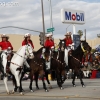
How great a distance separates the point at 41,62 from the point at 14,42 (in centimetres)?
4703

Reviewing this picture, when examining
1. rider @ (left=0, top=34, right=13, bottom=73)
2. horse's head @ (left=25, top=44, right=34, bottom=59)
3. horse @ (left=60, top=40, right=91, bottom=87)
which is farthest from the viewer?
horse @ (left=60, top=40, right=91, bottom=87)

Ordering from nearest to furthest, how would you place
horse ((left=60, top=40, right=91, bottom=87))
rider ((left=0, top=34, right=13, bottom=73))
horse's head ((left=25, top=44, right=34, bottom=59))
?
horse's head ((left=25, top=44, right=34, bottom=59)) < rider ((left=0, top=34, right=13, bottom=73)) < horse ((left=60, top=40, right=91, bottom=87))

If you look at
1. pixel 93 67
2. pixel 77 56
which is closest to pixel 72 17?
pixel 93 67

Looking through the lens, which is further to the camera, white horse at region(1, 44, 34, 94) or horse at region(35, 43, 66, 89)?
horse at region(35, 43, 66, 89)

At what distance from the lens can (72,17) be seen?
38031mm

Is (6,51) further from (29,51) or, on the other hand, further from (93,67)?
(93,67)

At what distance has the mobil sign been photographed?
1453 inches

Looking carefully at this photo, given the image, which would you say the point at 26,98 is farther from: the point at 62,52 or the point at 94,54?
the point at 94,54

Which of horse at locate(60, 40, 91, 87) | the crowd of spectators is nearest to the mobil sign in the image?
the crowd of spectators

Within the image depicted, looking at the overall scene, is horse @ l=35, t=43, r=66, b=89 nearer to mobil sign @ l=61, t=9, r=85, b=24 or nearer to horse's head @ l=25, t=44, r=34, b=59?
horse's head @ l=25, t=44, r=34, b=59

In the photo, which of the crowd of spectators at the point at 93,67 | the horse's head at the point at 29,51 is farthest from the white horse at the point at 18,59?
the crowd of spectators at the point at 93,67

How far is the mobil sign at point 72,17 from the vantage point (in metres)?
36.9

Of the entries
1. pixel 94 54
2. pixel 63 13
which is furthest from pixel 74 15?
pixel 94 54

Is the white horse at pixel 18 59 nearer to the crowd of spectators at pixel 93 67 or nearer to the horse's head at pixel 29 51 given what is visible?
the horse's head at pixel 29 51
